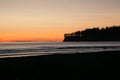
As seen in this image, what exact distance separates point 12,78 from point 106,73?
6.92 metres

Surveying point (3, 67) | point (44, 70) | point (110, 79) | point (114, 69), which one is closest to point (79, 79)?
point (110, 79)

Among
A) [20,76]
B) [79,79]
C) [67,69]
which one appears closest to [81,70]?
[67,69]

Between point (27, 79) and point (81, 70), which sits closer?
point (27, 79)

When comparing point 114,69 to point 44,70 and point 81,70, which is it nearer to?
point 81,70

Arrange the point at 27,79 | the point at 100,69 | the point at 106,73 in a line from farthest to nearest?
the point at 100,69 → the point at 106,73 → the point at 27,79

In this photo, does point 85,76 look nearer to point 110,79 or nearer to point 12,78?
point 110,79

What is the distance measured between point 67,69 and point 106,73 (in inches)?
118

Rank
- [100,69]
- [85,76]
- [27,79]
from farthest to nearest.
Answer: [100,69], [85,76], [27,79]

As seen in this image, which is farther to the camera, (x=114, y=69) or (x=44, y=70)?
(x=114, y=69)

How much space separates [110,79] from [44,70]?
486cm

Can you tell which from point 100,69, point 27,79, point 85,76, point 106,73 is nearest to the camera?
point 27,79

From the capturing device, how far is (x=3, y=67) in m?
20.0

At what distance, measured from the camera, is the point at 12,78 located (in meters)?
16.2

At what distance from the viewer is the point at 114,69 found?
20.5 m
